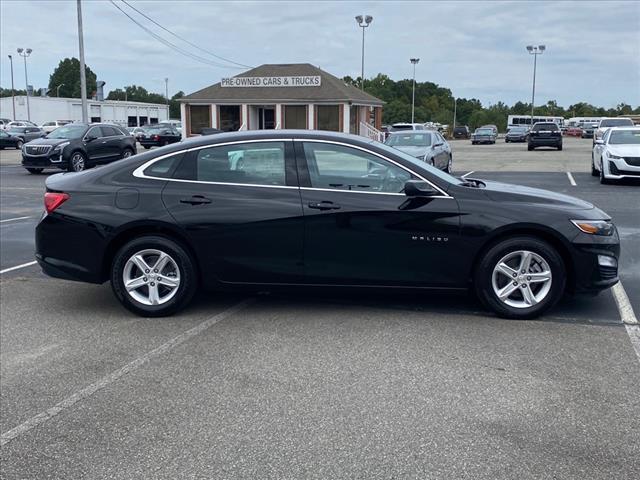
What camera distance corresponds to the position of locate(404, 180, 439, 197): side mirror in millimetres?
5543

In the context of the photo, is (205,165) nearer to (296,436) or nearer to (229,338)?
(229,338)

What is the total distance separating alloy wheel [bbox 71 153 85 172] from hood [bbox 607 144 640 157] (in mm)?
16075

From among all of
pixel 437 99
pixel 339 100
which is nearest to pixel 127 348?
pixel 339 100

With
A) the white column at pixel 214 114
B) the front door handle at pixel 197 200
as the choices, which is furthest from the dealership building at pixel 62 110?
the front door handle at pixel 197 200

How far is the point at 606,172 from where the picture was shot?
55.5 feet

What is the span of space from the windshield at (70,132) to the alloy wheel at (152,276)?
59.8 ft

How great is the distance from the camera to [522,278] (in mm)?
5613

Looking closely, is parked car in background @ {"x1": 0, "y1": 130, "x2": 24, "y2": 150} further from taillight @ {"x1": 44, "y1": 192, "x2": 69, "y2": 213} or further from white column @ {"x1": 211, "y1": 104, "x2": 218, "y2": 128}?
taillight @ {"x1": 44, "y1": 192, "x2": 69, "y2": 213}

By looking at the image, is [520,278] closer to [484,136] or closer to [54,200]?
[54,200]

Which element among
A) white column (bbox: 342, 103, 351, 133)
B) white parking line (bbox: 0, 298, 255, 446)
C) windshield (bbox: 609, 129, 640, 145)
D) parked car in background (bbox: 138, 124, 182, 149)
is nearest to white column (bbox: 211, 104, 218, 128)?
parked car in background (bbox: 138, 124, 182, 149)

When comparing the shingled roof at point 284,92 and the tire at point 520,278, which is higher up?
the shingled roof at point 284,92

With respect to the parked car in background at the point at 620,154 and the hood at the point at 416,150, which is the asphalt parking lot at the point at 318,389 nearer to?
the hood at the point at 416,150

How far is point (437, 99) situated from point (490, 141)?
215 feet

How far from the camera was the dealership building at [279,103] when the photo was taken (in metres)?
42.1
